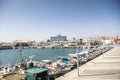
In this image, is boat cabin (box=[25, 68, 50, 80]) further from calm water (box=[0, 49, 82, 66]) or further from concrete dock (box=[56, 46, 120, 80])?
calm water (box=[0, 49, 82, 66])

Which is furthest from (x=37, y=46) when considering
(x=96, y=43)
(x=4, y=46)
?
(x=96, y=43)

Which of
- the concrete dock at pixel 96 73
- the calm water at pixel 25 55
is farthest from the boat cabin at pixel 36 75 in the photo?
the calm water at pixel 25 55

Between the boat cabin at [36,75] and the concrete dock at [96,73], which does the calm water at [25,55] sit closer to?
the concrete dock at [96,73]

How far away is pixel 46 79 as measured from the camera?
1175 cm

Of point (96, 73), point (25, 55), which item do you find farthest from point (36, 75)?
point (25, 55)

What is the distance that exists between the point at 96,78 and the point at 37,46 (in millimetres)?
160046

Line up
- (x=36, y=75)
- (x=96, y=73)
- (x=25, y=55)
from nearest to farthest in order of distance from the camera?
(x=36, y=75) < (x=96, y=73) < (x=25, y=55)

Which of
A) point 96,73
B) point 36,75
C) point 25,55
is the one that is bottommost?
point 25,55

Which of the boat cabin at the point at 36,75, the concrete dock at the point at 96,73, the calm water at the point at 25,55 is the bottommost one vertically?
the calm water at the point at 25,55

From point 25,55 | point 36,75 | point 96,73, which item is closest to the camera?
point 36,75

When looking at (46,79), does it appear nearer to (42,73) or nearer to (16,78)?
(42,73)

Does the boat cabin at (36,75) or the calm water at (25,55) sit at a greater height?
the boat cabin at (36,75)

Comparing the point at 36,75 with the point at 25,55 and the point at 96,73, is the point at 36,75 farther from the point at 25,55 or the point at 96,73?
the point at 25,55

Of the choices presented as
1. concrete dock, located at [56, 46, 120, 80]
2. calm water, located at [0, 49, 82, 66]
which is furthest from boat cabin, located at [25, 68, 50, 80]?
calm water, located at [0, 49, 82, 66]
